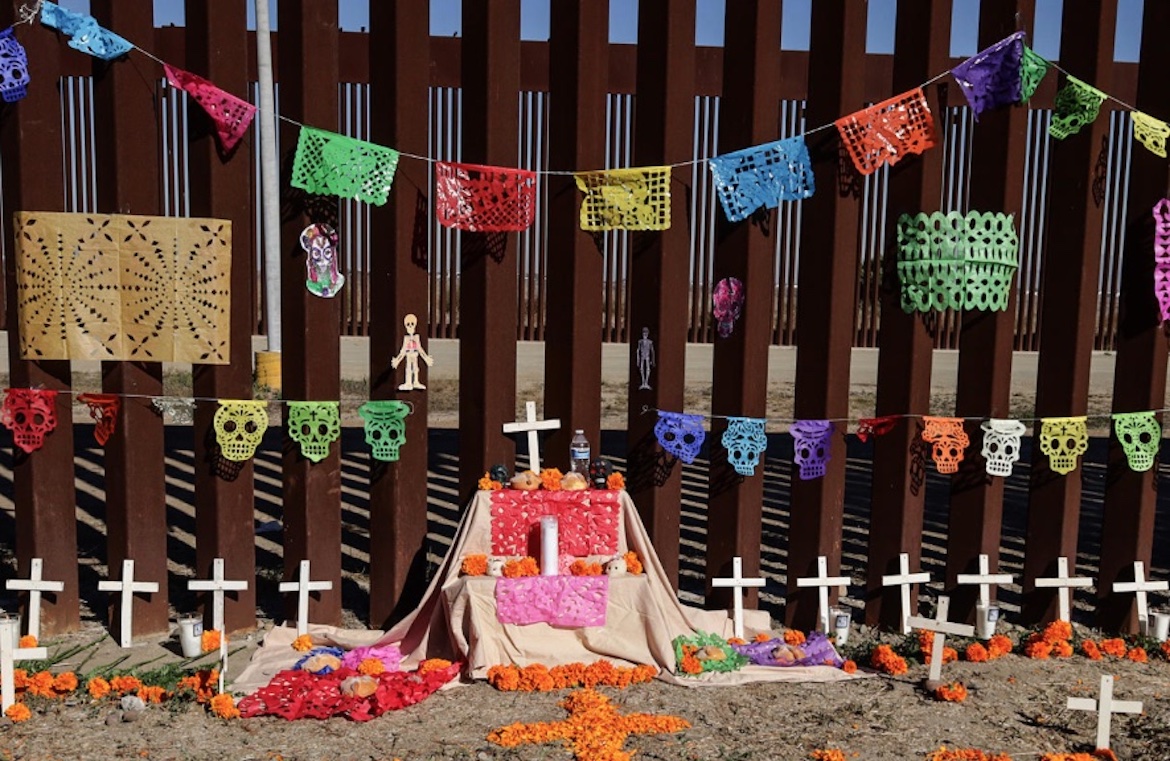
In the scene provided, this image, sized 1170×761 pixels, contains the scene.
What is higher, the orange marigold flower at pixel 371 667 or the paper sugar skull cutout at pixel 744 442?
the paper sugar skull cutout at pixel 744 442

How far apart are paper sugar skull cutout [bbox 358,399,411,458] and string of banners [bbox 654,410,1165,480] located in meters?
0.99

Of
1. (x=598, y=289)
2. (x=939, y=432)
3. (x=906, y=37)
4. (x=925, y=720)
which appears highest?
(x=906, y=37)

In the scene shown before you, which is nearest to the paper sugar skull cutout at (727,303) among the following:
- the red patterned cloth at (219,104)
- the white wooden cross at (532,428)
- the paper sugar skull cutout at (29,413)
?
the white wooden cross at (532,428)

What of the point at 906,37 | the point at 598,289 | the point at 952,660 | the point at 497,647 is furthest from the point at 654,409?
the point at 906,37

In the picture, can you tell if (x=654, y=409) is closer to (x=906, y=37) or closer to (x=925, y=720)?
(x=925, y=720)

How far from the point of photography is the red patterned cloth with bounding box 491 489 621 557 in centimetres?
521

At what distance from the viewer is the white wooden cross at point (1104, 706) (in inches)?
159

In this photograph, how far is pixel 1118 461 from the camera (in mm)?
5609

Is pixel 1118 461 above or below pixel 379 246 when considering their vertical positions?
below

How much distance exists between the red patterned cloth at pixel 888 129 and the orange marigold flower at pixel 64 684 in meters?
4.57

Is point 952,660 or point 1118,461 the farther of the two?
point 1118,461

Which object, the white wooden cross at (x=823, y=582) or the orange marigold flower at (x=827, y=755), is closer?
the orange marigold flower at (x=827, y=755)

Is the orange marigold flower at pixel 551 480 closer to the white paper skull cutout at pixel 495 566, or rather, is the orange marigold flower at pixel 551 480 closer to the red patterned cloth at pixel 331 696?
the white paper skull cutout at pixel 495 566

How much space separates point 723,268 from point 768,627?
1998 millimetres
